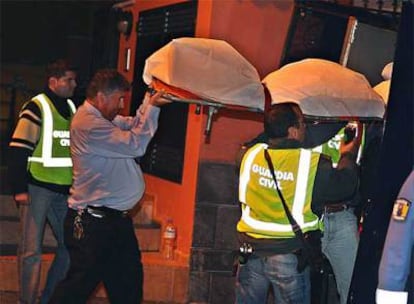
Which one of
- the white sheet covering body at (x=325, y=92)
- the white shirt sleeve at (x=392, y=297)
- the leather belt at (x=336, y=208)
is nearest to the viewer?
the white shirt sleeve at (x=392, y=297)

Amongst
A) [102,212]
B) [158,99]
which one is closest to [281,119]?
[158,99]

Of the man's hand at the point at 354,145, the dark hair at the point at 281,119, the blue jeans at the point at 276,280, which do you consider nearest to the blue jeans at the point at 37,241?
the blue jeans at the point at 276,280

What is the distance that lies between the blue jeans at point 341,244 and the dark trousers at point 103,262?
1.42 metres

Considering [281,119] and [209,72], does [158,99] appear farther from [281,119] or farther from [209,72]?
[281,119]

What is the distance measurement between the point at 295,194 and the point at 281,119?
1.59 ft

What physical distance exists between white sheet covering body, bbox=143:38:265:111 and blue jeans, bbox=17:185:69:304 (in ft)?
5.51

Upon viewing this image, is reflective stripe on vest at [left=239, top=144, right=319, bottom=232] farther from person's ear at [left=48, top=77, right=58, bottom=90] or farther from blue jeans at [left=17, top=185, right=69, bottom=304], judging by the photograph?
person's ear at [left=48, top=77, right=58, bottom=90]

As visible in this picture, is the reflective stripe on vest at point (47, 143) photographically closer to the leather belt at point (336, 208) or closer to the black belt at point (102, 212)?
the black belt at point (102, 212)

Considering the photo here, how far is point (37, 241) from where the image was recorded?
6.88 meters

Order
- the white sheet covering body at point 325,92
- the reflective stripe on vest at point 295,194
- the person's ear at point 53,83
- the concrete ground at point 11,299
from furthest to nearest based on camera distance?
the concrete ground at point 11,299 < the person's ear at point 53,83 < the white sheet covering body at point 325,92 < the reflective stripe on vest at point 295,194

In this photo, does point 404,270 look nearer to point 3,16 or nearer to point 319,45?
point 319,45

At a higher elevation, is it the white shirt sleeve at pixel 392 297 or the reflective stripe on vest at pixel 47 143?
the reflective stripe on vest at pixel 47 143

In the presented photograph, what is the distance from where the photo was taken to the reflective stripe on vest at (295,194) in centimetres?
537

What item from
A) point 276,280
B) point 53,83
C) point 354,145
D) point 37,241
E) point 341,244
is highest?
point 53,83
